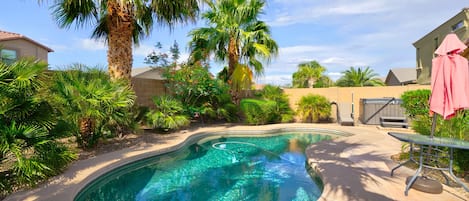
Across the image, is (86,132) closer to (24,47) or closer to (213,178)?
(213,178)

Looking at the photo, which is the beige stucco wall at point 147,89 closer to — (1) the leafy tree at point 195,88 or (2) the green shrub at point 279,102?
(1) the leafy tree at point 195,88

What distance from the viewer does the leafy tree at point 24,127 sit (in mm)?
3312

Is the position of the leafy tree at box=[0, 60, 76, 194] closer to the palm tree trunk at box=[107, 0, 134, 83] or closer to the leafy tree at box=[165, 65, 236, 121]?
the palm tree trunk at box=[107, 0, 134, 83]

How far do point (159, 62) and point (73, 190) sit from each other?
1441 centimetres

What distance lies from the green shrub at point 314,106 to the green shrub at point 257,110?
81.8 inches

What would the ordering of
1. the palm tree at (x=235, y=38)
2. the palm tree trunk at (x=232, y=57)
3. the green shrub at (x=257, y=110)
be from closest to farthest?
1. the palm tree at (x=235, y=38)
2. the palm tree trunk at (x=232, y=57)
3. the green shrub at (x=257, y=110)

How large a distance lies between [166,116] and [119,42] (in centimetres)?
302

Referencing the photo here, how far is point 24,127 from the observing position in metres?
3.48

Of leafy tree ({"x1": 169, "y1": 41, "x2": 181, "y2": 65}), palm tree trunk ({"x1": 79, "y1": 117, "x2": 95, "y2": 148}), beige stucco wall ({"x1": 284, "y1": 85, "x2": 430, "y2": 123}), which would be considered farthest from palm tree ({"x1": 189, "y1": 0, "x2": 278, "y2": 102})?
palm tree trunk ({"x1": 79, "y1": 117, "x2": 95, "y2": 148})

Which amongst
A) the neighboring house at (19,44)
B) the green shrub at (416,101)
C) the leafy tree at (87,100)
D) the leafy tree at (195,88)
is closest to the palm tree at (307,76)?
the leafy tree at (195,88)

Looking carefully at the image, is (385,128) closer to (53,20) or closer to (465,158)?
(465,158)

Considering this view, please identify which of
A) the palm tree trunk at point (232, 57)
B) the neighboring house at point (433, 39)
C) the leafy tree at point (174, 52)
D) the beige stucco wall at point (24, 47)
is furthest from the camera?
the leafy tree at point (174, 52)

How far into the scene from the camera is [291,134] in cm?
1064

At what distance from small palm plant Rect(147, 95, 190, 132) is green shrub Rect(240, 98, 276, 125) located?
374cm
